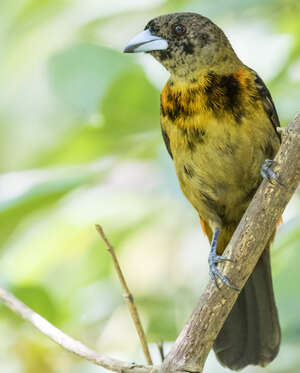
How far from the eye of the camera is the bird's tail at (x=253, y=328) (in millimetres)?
3502

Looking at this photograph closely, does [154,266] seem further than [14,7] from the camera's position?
Yes

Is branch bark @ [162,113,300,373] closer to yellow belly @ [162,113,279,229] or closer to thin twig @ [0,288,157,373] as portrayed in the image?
thin twig @ [0,288,157,373]

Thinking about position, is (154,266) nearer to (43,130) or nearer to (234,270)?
(43,130)

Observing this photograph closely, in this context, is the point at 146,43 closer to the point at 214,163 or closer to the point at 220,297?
the point at 214,163

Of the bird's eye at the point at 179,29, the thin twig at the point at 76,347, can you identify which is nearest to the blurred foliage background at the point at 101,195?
the bird's eye at the point at 179,29

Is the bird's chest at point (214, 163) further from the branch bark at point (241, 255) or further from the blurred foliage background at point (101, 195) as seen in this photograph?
the branch bark at point (241, 255)

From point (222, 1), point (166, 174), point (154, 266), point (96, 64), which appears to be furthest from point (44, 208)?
point (154, 266)

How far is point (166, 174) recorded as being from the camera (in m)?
3.10

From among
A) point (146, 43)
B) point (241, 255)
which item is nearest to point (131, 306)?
point (241, 255)

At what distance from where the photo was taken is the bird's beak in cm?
345

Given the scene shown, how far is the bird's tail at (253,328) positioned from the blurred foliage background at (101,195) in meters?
0.07

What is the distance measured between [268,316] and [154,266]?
4.83ft

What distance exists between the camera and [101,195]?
4176 mm

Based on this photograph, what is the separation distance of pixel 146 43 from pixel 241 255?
122 cm
